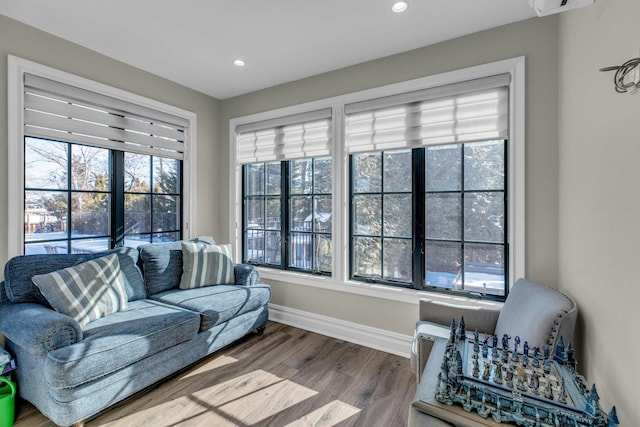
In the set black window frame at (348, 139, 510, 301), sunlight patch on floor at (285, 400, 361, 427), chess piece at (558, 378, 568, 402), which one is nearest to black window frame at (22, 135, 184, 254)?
sunlight patch on floor at (285, 400, 361, 427)

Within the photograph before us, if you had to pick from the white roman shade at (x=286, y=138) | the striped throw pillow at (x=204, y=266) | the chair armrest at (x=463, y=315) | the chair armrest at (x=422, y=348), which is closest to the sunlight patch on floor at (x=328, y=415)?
the chair armrest at (x=422, y=348)

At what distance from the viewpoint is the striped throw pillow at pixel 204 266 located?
2.85 meters

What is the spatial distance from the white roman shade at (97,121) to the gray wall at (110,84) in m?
0.15

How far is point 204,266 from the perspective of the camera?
2.92m

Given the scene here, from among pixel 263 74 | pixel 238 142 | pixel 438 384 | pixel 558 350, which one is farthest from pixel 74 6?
pixel 558 350

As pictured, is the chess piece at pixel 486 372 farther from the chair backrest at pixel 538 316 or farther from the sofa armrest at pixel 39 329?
the sofa armrest at pixel 39 329

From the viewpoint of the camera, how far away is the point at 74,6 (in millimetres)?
2027

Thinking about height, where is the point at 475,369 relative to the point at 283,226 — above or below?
below

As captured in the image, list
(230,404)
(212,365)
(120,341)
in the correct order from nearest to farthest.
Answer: (120,341) < (230,404) < (212,365)

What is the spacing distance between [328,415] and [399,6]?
2728mm

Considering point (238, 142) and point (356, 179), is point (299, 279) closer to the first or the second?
point (356, 179)

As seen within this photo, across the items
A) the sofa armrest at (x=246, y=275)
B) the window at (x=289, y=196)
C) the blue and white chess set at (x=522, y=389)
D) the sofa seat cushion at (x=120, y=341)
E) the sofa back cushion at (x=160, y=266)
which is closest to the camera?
the blue and white chess set at (x=522, y=389)

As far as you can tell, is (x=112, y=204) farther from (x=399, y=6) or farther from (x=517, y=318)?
(x=517, y=318)

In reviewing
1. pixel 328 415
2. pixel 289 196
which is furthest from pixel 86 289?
pixel 289 196
